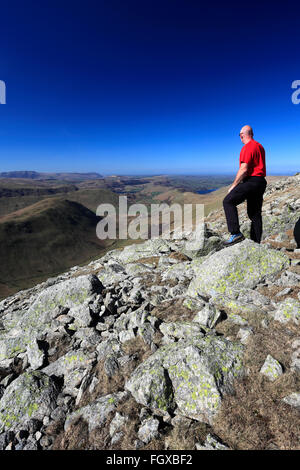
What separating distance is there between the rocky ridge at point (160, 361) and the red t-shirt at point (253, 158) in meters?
3.30

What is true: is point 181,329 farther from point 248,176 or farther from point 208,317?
point 248,176

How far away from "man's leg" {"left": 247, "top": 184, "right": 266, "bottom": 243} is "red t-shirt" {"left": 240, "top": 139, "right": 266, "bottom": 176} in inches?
25.3

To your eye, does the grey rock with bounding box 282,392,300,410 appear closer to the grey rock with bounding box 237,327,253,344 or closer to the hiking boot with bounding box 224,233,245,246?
the grey rock with bounding box 237,327,253,344

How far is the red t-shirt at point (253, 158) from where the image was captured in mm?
8828

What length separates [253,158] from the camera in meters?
8.87

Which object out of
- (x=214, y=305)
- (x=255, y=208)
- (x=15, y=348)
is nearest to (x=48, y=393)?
(x=15, y=348)

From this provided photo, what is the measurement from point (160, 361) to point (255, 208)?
7591 mm

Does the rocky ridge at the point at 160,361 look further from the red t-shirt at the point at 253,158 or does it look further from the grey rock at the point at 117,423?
the red t-shirt at the point at 253,158

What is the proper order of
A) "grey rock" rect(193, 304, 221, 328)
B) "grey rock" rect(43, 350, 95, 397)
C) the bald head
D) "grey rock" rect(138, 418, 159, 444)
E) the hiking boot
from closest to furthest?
"grey rock" rect(138, 418, 159, 444)
"grey rock" rect(43, 350, 95, 397)
"grey rock" rect(193, 304, 221, 328)
the bald head
the hiking boot

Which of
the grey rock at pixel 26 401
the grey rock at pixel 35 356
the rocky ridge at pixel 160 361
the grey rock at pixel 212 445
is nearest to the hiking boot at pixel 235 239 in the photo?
the rocky ridge at pixel 160 361

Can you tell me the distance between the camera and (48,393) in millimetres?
6586

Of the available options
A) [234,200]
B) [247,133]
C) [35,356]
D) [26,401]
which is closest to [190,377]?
[26,401]

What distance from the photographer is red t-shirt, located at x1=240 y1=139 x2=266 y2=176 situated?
883 centimetres

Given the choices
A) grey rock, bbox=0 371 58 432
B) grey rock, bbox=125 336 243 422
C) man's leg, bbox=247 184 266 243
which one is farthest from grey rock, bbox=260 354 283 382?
man's leg, bbox=247 184 266 243
